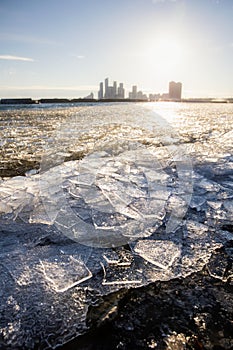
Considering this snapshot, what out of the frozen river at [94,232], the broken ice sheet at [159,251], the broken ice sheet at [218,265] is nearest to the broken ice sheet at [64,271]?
the frozen river at [94,232]

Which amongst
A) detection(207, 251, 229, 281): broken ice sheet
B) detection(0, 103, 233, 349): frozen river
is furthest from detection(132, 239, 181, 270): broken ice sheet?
detection(207, 251, 229, 281): broken ice sheet

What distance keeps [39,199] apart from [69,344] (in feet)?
5.65

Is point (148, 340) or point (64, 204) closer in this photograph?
point (148, 340)

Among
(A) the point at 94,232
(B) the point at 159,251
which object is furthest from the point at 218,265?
(A) the point at 94,232

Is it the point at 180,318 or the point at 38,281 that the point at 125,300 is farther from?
the point at 38,281

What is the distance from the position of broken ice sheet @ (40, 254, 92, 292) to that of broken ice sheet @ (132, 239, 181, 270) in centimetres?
43

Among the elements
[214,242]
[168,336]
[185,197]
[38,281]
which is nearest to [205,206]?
[185,197]

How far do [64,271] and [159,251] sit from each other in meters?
0.70

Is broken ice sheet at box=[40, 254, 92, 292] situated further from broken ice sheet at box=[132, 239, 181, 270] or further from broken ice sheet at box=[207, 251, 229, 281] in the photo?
broken ice sheet at box=[207, 251, 229, 281]

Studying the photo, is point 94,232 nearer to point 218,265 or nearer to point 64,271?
point 64,271

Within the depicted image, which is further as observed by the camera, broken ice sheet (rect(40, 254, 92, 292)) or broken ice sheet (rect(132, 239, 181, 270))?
broken ice sheet (rect(132, 239, 181, 270))

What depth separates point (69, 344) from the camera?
3.77ft

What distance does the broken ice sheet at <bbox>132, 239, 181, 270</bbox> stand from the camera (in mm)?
1710

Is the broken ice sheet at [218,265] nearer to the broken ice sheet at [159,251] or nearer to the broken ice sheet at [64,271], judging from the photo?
the broken ice sheet at [159,251]
